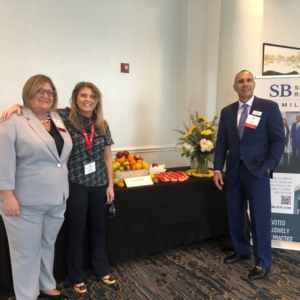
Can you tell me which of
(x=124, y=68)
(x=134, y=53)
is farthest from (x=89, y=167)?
(x=134, y=53)

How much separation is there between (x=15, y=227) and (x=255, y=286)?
1840 mm

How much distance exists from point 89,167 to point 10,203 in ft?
1.87

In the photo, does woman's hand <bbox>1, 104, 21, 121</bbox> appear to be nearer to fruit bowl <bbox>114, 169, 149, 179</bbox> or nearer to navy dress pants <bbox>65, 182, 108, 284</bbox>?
navy dress pants <bbox>65, 182, 108, 284</bbox>

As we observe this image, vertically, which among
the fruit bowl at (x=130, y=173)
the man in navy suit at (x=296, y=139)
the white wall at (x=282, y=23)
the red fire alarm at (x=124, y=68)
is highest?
the white wall at (x=282, y=23)

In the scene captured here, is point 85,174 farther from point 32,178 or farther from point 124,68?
point 124,68

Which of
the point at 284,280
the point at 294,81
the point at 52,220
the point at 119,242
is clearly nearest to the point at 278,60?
the point at 294,81

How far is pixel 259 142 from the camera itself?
2.38 meters

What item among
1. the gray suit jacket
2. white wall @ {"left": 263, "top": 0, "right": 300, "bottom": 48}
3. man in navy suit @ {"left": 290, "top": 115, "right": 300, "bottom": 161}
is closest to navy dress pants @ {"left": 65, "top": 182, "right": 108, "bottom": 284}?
the gray suit jacket

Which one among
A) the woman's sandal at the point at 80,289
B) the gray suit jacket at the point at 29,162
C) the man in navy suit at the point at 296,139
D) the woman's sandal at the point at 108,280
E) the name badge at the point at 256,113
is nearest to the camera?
the gray suit jacket at the point at 29,162

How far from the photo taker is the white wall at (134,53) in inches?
119

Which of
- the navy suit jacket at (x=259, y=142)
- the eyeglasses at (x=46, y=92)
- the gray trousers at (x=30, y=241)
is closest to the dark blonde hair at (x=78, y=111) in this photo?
the eyeglasses at (x=46, y=92)

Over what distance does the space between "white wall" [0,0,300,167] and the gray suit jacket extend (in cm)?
157

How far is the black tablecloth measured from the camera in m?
2.28

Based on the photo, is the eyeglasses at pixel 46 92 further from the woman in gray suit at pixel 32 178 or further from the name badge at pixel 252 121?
the name badge at pixel 252 121
